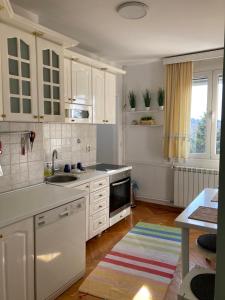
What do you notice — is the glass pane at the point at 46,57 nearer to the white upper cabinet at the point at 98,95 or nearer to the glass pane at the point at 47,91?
the glass pane at the point at 47,91

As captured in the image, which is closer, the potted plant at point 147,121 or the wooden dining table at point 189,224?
the wooden dining table at point 189,224

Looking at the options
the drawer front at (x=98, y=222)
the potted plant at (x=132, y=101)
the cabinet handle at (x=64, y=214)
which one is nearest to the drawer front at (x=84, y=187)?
the drawer front at (x=98, y=222)

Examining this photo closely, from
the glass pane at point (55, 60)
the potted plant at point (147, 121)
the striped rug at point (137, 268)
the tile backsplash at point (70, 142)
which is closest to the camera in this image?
the striped rug at point (137, 268)

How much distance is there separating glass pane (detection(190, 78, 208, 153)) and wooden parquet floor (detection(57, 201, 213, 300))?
1.18 meters

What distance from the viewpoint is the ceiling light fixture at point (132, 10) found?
89.2 inches

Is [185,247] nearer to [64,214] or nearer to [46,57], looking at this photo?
[64,214]

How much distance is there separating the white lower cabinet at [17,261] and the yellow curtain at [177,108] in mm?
2864

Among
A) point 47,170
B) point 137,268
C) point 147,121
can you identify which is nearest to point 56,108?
point 47,170

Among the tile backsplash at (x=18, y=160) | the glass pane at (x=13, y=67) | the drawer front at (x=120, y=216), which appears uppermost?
the glass pane at (x=13, y=67)

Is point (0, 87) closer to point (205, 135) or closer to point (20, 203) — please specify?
point (20, 203)

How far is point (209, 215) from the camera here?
1.85 m

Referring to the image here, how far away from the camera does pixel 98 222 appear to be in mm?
3098

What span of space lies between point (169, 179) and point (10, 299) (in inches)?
127

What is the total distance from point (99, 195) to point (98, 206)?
0.45 feet
